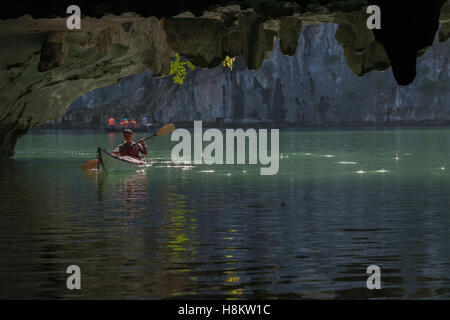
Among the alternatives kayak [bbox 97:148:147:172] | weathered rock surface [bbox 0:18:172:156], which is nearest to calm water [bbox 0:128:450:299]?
kayak [bbox 97:148:147:172]

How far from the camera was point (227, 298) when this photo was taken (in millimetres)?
14156

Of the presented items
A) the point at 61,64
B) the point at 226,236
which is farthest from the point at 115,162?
the point at 226,236

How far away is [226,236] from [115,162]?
23.8 meters

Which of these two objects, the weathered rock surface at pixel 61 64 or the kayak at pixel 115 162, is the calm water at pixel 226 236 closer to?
the kayak at pixel 115 162

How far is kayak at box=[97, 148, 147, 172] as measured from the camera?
1730 inches

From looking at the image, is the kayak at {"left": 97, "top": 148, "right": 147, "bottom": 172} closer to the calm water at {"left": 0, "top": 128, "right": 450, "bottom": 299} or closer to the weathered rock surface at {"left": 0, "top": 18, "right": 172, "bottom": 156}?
the calm water at {"left": 0, "top": 128, "right": 450, "bottom": 299}

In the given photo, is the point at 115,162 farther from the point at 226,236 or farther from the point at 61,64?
the point at 226,236

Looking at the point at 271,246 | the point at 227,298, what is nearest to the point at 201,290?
the point at 227,298

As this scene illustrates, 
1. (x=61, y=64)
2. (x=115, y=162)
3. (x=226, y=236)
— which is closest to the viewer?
(x=226, y=236)

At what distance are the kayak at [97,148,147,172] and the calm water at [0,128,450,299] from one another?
245 cm

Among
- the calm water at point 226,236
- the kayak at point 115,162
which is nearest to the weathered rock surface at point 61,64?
the kayak at point 115,162

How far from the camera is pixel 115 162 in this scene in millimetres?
44625

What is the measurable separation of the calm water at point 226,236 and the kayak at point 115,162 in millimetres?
2447

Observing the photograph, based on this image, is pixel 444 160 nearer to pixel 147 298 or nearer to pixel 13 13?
pixel 13 13
